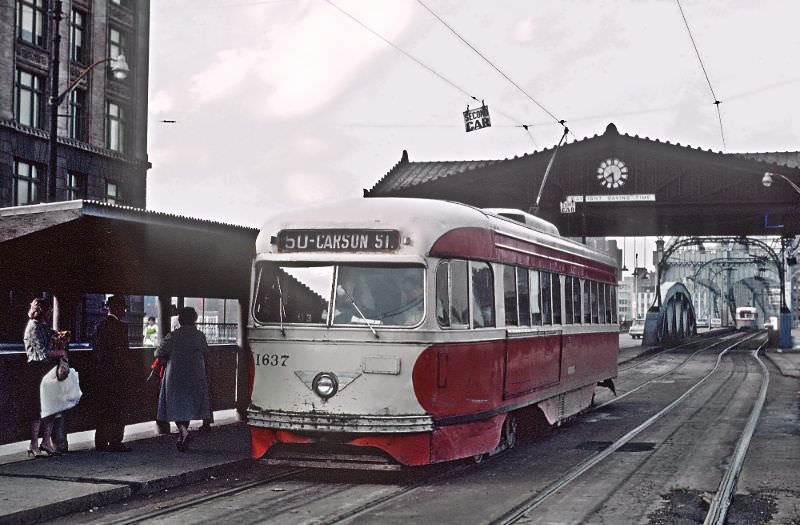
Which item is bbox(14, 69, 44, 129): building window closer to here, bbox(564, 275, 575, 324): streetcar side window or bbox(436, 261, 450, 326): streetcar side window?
bbox(564, 275, 575, 324): streetcar side window

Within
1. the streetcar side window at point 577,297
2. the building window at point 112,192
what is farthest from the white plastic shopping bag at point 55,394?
the building window at point 112,192

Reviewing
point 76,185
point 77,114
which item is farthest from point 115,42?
point 76,185

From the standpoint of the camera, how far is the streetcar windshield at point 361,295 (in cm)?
1012

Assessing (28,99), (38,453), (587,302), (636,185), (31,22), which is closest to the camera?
(38,453)

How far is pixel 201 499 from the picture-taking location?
360 inches

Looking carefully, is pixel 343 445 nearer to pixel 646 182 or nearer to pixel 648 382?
pixel 648 382

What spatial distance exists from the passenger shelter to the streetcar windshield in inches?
74.7

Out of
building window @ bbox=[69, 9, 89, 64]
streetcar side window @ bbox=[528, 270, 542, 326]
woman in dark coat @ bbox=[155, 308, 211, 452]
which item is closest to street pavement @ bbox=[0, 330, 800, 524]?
woman in dark coat @ bbox=[155, 308, 211, 452]

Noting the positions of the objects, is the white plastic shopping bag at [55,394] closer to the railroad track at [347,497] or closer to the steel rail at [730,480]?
the railroad track at [347,497]

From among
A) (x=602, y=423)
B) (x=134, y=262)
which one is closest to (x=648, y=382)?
(x=602, y=423)

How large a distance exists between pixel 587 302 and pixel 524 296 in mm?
3963

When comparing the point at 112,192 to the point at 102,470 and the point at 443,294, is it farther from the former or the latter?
the point at 443,294

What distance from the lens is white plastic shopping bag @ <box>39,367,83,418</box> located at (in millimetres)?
10750

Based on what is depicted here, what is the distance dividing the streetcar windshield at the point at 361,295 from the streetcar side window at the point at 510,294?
1933mm
